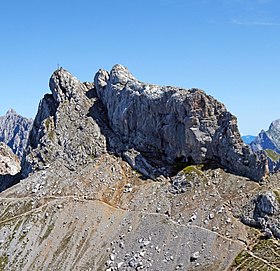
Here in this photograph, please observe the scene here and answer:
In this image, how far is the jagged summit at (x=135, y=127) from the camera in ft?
493

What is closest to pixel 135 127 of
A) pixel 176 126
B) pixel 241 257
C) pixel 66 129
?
pixel 176 126

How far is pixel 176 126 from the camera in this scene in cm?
15888

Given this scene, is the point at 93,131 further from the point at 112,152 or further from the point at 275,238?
the point at 275,238

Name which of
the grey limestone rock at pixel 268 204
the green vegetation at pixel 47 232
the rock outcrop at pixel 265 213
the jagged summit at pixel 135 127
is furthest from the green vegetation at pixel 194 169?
the green vegetation at pixel 47 232

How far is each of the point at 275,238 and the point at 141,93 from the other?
70.4m


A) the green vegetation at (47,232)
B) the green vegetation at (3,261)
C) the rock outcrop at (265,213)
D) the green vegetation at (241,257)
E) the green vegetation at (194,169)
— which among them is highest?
the green vegetation at (194,169)

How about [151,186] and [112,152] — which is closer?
[151,186]

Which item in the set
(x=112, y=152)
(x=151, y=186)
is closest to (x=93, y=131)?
(x=112, y=152)

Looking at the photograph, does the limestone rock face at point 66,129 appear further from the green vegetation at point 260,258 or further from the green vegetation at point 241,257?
the green vegetation at point 260,258

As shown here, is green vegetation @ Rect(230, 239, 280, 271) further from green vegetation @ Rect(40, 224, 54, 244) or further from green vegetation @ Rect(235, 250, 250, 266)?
green vegetation @ Rect(40, 224, 54, 244)

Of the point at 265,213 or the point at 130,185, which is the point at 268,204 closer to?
the point at 265,213

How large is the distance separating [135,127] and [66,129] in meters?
27.1

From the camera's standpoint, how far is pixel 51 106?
193 metres

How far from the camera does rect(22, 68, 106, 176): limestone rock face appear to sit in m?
170
